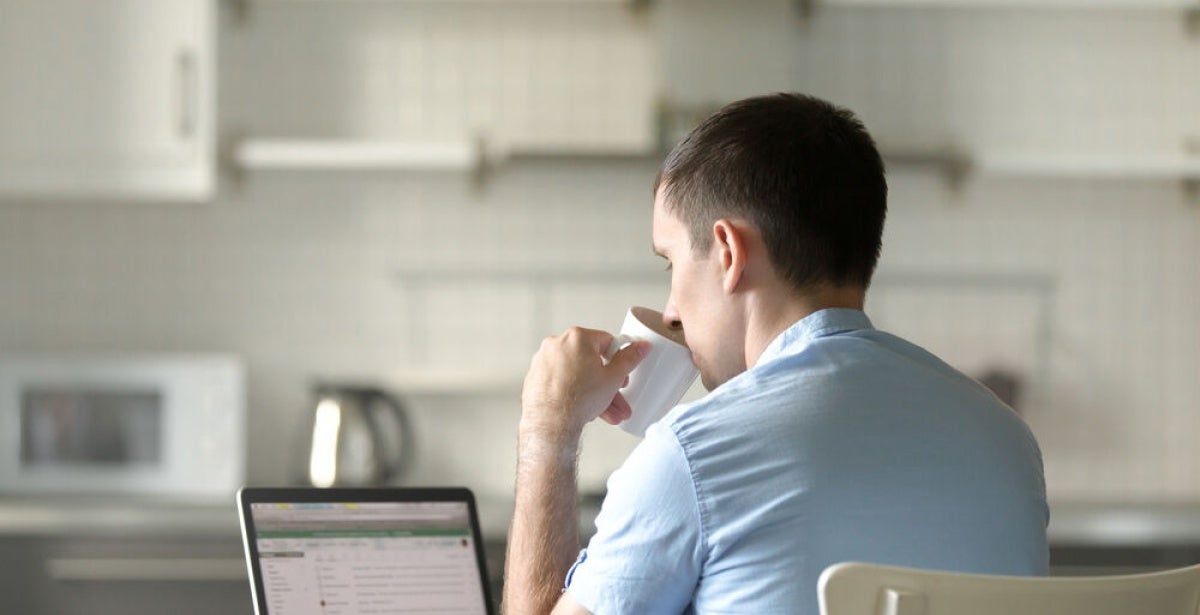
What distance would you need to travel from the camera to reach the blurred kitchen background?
362cm

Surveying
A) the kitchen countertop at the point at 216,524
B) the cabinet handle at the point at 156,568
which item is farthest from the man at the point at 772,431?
the cabinet handle at the point at 156,568

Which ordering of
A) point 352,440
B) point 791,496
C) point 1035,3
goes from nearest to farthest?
point 791,496, point 352,440, point 1035,3

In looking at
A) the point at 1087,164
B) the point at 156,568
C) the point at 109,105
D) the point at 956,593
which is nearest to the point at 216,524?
the point at 156,568

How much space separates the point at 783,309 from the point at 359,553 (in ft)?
1.36

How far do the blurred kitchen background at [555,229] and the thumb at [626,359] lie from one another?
2.25 m

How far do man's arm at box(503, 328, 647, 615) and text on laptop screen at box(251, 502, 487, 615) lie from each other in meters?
0.06

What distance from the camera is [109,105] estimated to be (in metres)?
3.41

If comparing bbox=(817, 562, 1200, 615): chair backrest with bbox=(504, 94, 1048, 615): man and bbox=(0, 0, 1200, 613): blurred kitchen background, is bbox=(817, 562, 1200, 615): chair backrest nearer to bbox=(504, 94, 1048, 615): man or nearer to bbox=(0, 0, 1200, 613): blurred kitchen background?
bbox=(504, 94, 1048, 615): man

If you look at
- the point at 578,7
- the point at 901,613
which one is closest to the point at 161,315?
the point at 578,7

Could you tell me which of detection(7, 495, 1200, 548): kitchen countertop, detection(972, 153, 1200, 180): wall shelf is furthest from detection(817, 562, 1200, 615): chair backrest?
detection(972, 153, 1200, 180): wall shelf

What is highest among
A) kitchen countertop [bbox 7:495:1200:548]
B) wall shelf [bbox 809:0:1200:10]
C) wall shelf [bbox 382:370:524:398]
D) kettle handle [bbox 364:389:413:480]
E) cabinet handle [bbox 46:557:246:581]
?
wall shelf [bbox 809:0:1200:10]

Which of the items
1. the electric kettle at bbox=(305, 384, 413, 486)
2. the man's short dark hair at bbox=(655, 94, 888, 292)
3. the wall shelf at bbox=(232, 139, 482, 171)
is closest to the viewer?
the man's short dark hair at bbox=(655, 94, 888, 292)

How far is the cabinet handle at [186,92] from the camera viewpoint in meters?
3.38

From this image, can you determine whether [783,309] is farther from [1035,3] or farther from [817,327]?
[1035,3]
